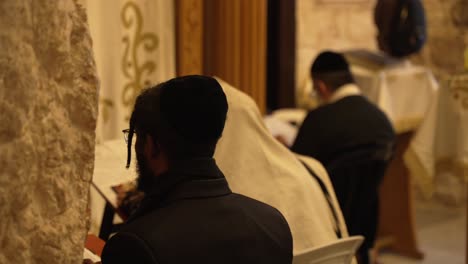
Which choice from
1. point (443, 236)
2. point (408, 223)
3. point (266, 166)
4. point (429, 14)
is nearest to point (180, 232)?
point (266, 166)

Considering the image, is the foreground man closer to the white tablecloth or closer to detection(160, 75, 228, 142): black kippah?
detection(160, 75, 228, 142): black kippah

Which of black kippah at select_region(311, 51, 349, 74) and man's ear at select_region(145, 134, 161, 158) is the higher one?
man's ear at select_region(145, 134, 161, 158)

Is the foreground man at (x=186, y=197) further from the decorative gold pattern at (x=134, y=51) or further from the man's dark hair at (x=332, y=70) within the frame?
the man's dark hair at (x=332, y=70)

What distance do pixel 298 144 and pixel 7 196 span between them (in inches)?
85.8

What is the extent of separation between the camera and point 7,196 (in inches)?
59.1

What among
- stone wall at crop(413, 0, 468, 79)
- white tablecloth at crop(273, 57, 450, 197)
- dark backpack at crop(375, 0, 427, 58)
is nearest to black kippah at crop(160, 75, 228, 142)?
white tablecloth at crop(273, 57, 450, 197)

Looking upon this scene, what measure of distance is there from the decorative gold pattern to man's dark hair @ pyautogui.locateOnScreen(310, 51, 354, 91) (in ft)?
2.64

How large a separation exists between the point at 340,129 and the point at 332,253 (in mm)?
1240

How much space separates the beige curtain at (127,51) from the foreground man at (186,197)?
1515 mm

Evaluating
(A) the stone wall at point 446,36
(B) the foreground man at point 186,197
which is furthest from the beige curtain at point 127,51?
(A) the stone wall at point 446,36

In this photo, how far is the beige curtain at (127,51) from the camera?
129 inches

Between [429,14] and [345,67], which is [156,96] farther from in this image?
[429,14]

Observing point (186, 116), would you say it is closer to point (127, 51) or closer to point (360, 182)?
→ point (127, 51)

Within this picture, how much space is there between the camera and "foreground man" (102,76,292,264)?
1628 mm
